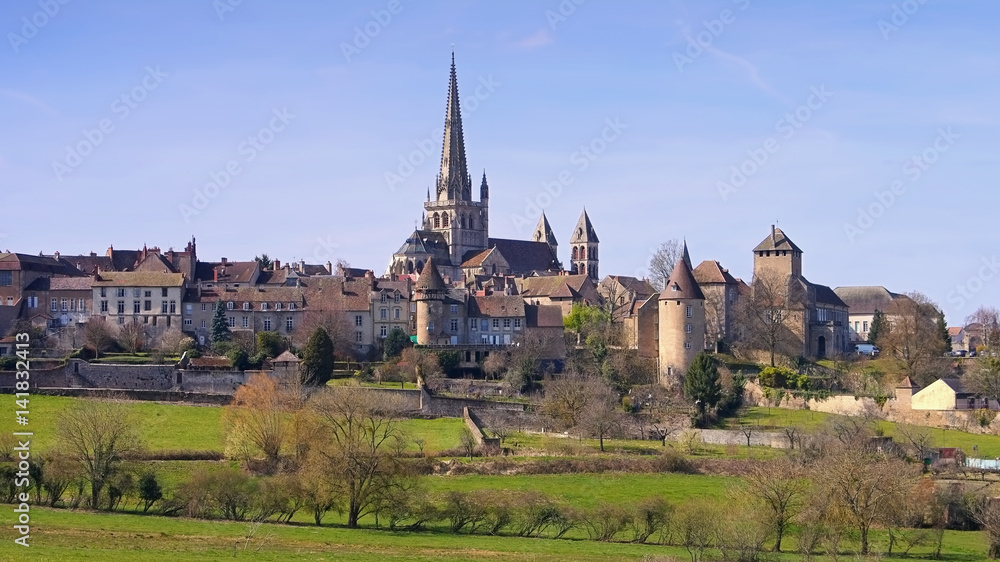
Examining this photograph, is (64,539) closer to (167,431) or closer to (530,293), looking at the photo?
(167,431)

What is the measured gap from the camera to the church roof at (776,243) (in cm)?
7944

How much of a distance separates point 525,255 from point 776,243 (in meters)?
41.9

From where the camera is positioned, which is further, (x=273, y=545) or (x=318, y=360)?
(x=318, y=360)

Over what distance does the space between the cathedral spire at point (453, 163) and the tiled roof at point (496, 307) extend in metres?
52.9

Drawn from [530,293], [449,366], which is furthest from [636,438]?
[530,293]

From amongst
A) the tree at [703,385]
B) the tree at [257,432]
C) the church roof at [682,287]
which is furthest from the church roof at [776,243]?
the tree at [257,432]

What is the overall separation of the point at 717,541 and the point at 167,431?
25.9m

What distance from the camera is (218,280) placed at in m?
A: 77.9

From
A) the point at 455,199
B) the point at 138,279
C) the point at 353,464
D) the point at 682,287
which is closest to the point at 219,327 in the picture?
the point at 138,279

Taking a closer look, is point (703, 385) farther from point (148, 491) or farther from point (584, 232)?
point (584, 232)

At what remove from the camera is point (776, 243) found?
261 feet

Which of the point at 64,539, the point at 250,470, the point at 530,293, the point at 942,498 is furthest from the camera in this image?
the point at 530,293

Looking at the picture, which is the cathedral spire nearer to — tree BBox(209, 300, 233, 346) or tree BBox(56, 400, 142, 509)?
tree BBox(209, 300, 233, 346)

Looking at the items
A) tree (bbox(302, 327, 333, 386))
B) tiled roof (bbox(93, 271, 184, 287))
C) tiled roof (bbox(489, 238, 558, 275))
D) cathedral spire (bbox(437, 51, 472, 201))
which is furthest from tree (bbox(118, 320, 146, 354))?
cathedral spire (bbox(437, 51, 472, 201))
